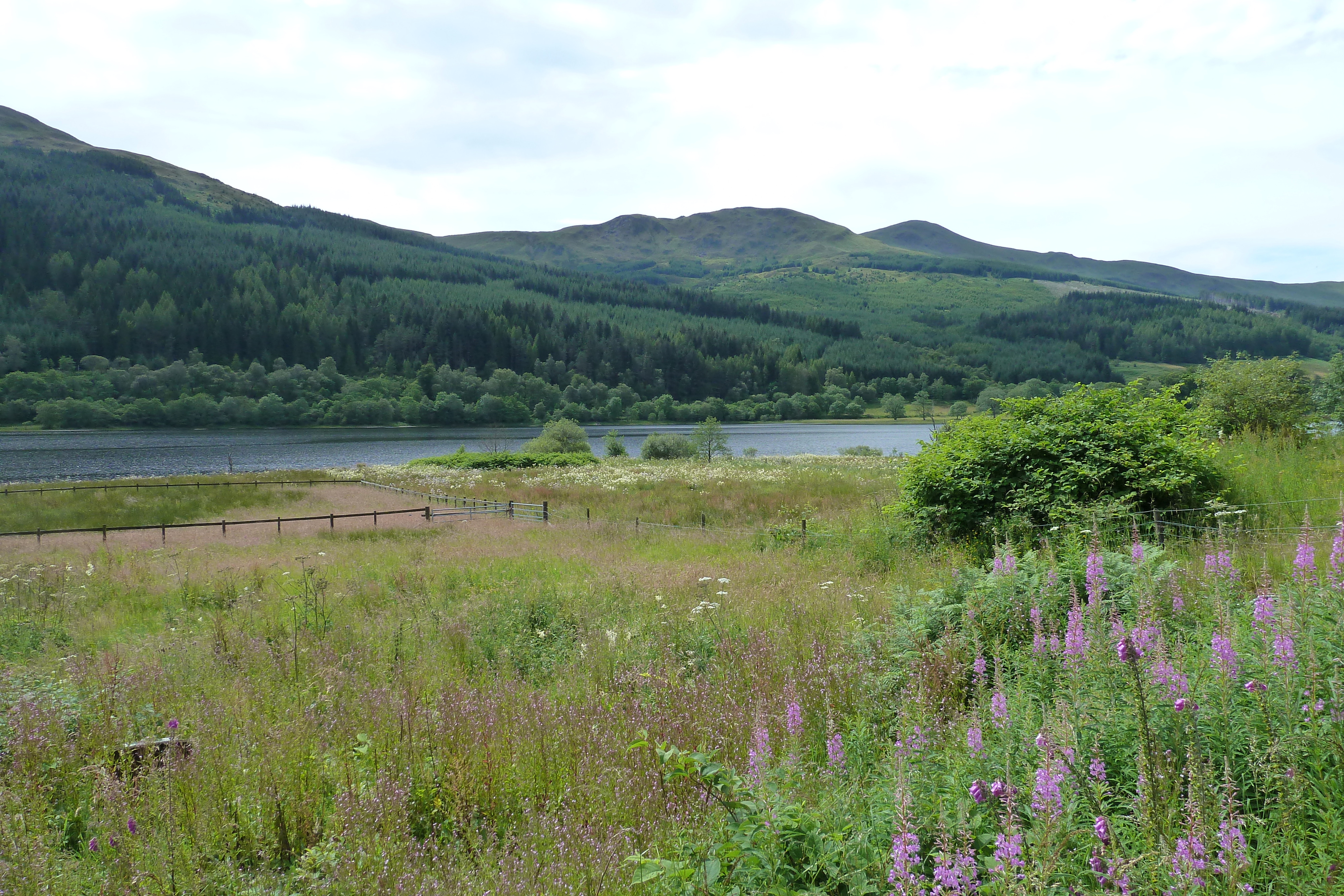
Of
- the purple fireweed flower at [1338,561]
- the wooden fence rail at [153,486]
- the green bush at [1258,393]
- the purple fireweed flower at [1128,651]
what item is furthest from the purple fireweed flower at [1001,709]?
the wooden fence rail at [153,486]

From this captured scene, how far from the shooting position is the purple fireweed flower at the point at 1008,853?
1893mm

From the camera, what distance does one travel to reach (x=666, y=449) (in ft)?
209

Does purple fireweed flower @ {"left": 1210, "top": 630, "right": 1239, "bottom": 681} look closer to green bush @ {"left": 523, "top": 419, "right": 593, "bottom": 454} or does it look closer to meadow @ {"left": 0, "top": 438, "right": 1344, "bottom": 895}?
meadow @ {"left": 0, "top": 438, "right": 1344, "bottom": 895}

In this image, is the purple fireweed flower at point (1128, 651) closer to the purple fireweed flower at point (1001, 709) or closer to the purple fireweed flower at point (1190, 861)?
the purple fireweed flower at point (1190, 861)

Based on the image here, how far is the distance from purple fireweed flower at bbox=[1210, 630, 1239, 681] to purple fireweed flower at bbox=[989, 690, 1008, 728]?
0.77 metres

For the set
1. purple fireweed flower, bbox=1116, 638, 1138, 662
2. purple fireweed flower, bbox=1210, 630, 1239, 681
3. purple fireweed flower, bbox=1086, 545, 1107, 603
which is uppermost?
purple fireweed flower, bbox=1116, 638, 1138, 662

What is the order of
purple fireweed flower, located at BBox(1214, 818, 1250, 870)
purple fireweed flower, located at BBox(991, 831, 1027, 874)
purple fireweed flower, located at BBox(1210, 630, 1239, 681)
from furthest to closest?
purple fireweed flower, located at BBox(1210, 630, 1239, 681) < purple fireweed flower, located at BBox(991, 831, 1027, 874) < purple fireweed flower, located at BBox(1214, 818, 1250, 870)

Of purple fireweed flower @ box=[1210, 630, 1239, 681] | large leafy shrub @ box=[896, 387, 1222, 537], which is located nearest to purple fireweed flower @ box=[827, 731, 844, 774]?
purple fireweed flower @ box=[1210, 630, 1239, 681]

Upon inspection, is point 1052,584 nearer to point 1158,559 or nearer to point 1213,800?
point 1158,559

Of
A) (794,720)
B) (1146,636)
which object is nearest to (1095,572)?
(1146,636)

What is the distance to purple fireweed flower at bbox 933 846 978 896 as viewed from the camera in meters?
1.87

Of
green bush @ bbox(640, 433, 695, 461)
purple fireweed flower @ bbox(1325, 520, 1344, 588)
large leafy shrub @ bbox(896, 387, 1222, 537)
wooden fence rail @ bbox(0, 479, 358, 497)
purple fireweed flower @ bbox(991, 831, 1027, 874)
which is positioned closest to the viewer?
purple fireweed flower @ bbox(991, 831, 1027, 874)

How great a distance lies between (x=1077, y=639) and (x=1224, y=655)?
68cm

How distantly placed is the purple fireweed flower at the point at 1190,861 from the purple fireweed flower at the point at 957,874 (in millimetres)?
526
